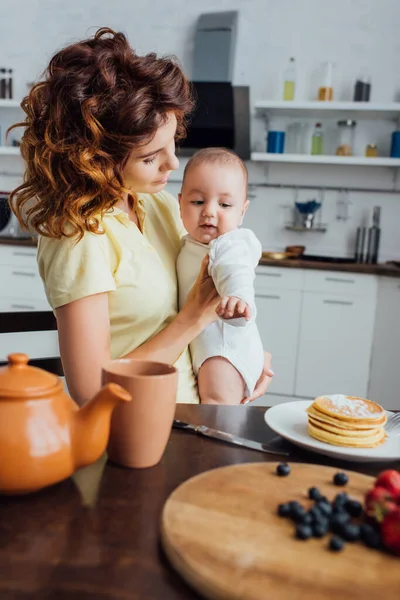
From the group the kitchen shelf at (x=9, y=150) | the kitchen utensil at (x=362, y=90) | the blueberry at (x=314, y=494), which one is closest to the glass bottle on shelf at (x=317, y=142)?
the kitchen utensil at (x=362, y=90)

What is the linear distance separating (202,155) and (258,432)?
0.96 m

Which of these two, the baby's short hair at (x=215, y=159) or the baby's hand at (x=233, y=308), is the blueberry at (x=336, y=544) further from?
the baby's short hair at (x=215, y=159)

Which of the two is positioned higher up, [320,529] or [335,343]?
[320,529]

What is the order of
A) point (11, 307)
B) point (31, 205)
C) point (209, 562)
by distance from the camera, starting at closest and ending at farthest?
point (209, 562) → point (31, 205) → point (11, 307)

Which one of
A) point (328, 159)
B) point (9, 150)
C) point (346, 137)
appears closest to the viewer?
point (328, 159)

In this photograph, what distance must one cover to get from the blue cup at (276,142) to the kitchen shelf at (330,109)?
0.18m

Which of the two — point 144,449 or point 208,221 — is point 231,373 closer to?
point 208,221

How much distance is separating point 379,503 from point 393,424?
16.7 inches

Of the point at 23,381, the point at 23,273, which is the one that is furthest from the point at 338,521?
the point at 23,273

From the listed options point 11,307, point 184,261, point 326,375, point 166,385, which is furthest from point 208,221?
point 11,307

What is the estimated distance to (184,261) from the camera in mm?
1654

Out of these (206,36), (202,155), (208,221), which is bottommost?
(208,221)

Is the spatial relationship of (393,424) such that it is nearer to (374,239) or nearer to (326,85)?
(374,239)

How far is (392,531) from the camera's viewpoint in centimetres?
64
